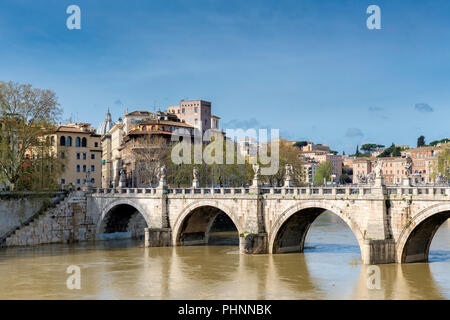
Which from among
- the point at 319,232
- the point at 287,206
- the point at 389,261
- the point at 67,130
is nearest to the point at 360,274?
the point at 389,261

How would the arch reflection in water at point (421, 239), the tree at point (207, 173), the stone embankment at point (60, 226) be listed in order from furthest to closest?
the tree at point (207, 173)
the stone embankment at point (60, 226)
the arch reflection in water at point (421, 239)

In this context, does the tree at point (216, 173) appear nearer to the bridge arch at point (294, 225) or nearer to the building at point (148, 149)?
the building at point (148, 149)

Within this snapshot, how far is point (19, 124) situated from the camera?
46.9 m

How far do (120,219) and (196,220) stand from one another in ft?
33.4

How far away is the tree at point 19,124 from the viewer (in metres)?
46.3

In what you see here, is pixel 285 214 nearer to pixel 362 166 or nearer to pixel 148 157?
pixel 148 157

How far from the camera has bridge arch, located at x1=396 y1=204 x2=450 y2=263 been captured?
99.3 feet

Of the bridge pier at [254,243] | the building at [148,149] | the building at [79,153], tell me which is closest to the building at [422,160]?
the building at [148,149]

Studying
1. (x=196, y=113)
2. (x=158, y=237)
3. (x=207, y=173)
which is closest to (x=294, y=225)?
(x=158, y=237)

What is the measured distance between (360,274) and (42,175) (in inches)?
1140

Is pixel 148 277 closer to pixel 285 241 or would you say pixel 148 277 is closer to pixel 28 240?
pixel 285 241

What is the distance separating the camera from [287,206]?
3712 centimetres

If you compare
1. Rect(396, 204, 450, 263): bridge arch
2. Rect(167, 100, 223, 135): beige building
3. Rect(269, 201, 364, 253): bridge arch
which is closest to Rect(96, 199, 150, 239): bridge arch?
Rect(269, 201, 364, 253): bridge arch

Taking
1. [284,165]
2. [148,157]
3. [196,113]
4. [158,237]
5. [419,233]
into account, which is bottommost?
[158,237]
